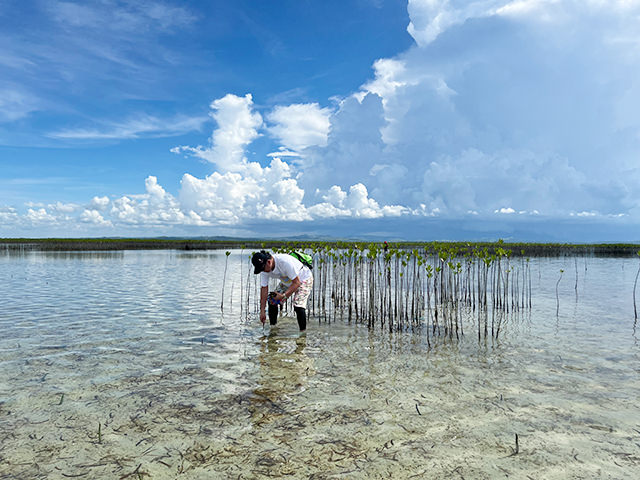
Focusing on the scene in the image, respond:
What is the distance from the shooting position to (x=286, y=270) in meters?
8.80

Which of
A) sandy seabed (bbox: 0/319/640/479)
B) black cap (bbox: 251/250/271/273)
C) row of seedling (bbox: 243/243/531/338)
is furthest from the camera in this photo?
row of seedling (bbox: 243/243/531/338)

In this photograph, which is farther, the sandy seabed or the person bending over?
the person bending over

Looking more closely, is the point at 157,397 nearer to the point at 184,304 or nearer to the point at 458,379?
the point at 458,379

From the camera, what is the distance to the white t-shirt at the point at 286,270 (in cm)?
873

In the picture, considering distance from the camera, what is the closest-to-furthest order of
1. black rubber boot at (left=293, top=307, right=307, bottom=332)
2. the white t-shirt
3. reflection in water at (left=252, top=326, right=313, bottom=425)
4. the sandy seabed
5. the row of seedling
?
the sandy seabed < reflection in water at (left=252, top=326, right=313, bottom=425) < the white t-shirt < black rubber boot at (left=293, top=307, right=307, bottom=332) < the row of seedling

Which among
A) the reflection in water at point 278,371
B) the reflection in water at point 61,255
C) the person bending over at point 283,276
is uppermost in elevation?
the person bending over at point 283,276

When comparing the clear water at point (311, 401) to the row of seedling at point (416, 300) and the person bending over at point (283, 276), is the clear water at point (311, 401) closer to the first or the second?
the row of seedling at point (416, 300)

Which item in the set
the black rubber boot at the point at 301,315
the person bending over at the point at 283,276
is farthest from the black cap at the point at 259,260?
the black rubber boot at the point at 301,315

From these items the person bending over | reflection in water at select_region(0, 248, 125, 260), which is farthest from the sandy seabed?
reflection in water at select_region(0, 248, 125, 260)

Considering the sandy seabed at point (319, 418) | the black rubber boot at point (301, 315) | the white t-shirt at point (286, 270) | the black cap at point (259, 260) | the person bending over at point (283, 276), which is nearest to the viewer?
the sandy seabed at point (319, 418)

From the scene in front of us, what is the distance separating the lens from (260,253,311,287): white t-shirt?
8.73m

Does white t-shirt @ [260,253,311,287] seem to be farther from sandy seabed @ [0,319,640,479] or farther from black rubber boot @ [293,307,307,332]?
sandy seabed @ [0,319,640,479]

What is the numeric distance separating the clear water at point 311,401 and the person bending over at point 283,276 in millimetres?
945

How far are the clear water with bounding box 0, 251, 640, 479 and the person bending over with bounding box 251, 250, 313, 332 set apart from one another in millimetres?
945
